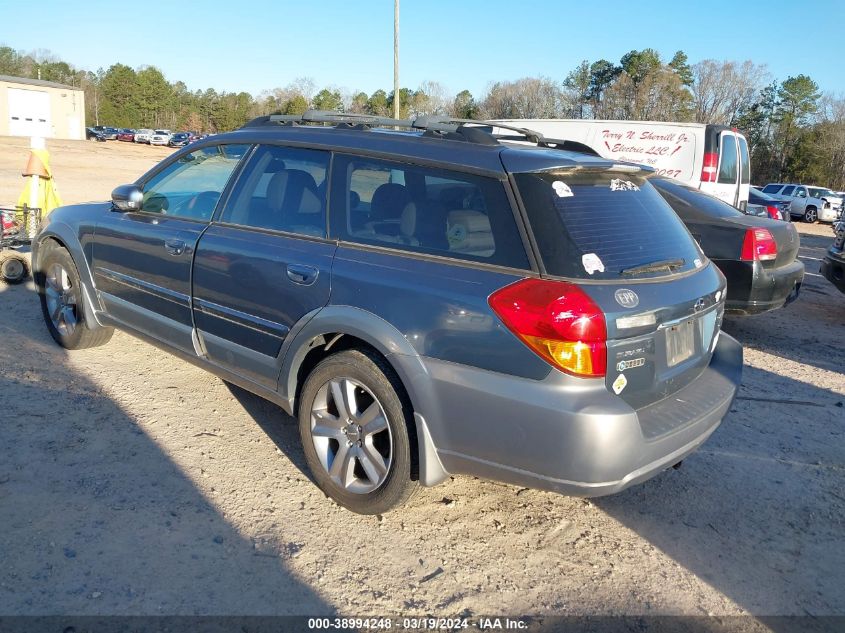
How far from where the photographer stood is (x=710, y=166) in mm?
11203

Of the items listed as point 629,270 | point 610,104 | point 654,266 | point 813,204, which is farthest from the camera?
point 610,104

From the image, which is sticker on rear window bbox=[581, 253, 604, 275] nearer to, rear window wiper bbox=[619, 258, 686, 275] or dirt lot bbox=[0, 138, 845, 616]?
rear window wiper bbox=[619, 258, 686, 275]

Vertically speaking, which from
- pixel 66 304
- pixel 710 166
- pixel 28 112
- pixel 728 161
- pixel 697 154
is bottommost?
pixel 66 304

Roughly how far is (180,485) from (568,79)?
211 feet

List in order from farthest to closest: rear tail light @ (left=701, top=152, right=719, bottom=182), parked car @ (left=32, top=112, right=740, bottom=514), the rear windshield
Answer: rear tail light @ (left=701, top=152, right=719, bottom=182), the rear windshield, parked car @ (left=32, top=112, right=740, bottom=514)

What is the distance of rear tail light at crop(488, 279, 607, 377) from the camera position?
2650 mm

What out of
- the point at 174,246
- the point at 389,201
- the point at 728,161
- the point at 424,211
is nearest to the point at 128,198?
the point at 174,246

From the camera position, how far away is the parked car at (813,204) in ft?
85.3

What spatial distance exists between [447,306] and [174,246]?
2.04m

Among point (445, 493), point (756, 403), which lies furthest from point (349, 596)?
point (756, 403)

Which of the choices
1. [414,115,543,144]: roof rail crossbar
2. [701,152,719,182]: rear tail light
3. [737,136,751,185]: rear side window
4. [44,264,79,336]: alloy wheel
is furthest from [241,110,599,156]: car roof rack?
[737,136,751,185]: rear side window

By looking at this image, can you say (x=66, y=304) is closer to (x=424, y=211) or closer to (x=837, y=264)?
(x=424, y=211)

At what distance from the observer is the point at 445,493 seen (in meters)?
3.65

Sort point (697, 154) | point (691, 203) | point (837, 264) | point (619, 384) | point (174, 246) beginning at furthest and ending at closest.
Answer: point (697, 154)
point (837, 264)
point (691, 203)
point (174, 246)
point (619, 384)
